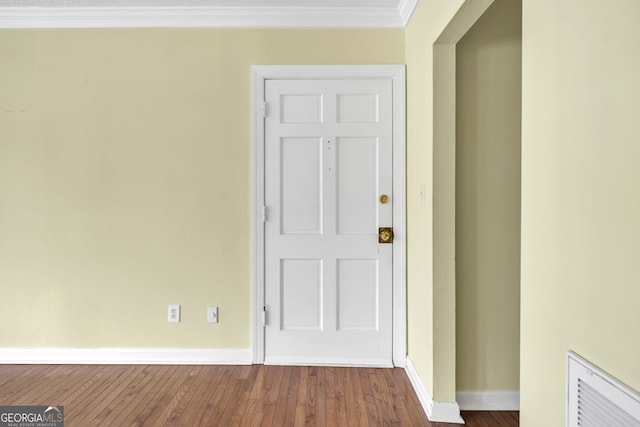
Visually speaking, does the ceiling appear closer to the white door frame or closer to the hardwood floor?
the white door frame

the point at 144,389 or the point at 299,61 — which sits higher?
the point at 299,61

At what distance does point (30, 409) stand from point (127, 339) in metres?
0.60

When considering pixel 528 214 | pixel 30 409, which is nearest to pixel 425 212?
pixel 528 214

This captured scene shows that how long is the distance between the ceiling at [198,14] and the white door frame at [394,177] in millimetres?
308

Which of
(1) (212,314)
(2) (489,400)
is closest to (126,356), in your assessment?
(1) (212,314)

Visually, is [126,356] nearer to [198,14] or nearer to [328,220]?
[328,220]

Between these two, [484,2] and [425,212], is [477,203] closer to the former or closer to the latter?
[425,212]

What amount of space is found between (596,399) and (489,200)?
1266 millimetres

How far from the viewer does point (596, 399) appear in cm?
78

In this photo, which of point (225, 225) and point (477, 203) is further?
point (225, 225)

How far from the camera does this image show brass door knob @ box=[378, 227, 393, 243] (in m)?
2.36

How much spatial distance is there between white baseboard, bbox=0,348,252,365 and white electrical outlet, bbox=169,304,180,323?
201 millimetres

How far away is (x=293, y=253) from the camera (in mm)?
2395

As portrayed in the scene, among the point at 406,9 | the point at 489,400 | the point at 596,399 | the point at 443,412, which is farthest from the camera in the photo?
the point at 406,9
